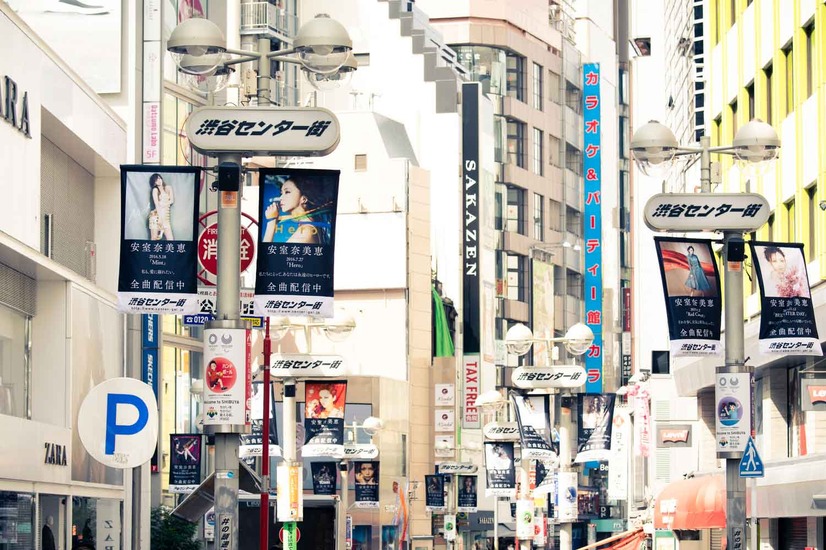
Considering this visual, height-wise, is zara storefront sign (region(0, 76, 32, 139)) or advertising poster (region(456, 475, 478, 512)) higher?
zara storefront sign (region(0, 76, 32, 139))

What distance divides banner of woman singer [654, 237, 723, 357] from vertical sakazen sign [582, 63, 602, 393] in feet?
329

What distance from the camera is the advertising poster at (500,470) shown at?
68062 millimetres

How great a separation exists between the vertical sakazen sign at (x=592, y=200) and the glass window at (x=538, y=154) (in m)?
6.41

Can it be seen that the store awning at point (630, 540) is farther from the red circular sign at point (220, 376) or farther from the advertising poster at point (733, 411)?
the red circular sign at point (220, 376)

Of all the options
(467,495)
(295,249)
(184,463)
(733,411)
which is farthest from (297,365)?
(295,249)

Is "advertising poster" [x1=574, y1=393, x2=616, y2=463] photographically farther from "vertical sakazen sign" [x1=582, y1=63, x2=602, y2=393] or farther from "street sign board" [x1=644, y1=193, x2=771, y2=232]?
"vertical sakazen sign" [x1=582, y1=63, x2=602, y2=393]

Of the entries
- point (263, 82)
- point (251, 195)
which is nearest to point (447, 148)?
point (251, 195)

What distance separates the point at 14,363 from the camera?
31859mm

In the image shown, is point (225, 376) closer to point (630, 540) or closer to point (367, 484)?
point (630, 540)

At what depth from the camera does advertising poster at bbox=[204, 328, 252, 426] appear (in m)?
21.6

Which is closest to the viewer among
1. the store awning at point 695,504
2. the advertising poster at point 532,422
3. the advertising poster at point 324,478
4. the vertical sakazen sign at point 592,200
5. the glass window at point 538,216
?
the store awning at point 695,504

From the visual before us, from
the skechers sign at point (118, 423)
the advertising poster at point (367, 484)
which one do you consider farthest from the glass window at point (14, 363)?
the advertising poster at point (367, 484)

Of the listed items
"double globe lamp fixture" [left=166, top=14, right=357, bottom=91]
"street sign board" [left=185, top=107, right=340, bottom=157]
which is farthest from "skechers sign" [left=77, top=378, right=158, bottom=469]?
"double globe lamp fixture" [left=166, top=14, right=357, bottom=91]

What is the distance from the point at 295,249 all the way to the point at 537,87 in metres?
105
